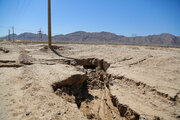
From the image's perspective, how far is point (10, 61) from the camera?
620 cm

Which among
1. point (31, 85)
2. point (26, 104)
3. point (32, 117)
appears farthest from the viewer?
point (31, 85)

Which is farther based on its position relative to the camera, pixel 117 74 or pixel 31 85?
pixel 117 74

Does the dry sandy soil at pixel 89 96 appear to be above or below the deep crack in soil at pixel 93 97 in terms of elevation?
above

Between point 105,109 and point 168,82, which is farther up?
point 168,82

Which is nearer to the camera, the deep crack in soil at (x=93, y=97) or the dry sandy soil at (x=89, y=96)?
the dry sandy soil at (x=89, y=96)

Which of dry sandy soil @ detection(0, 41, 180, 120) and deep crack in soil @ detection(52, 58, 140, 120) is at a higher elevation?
dry sandy soil @ detection(0, 41, 180, 120)

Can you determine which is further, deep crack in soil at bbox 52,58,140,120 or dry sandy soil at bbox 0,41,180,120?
deep crack in soil at bbox 52,58,140,120

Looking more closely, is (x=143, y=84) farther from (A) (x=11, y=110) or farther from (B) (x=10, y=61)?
(B) (x=10, y=61)

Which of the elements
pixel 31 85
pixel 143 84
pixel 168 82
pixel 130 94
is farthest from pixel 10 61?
pixel 168 82

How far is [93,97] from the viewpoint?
5.75 meters

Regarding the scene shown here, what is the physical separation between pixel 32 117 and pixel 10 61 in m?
4.87

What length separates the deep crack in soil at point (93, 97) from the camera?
3.79 m

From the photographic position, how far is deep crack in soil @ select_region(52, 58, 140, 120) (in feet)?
12.5

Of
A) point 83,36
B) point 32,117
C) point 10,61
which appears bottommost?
point 32,117
